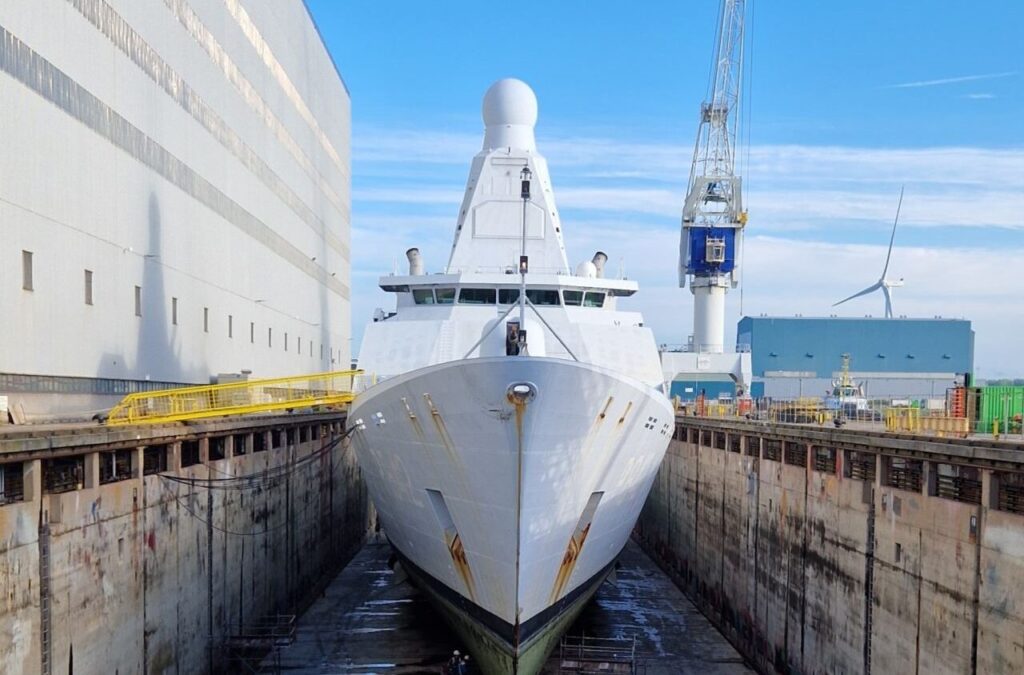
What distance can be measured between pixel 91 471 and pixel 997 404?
1839 cm

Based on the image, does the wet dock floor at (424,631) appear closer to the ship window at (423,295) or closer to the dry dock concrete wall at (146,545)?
the dry dock concrete wall at (146,545)

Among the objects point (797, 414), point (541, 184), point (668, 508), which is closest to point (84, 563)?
point (541, 184)

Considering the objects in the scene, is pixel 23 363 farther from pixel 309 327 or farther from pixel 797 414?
pixel 309 327

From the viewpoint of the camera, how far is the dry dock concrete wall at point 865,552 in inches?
508

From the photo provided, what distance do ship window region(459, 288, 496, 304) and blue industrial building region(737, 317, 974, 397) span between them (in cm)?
6104

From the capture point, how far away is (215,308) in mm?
34594

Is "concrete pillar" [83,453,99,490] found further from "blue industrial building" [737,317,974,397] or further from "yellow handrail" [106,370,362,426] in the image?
"blue industrial building" [737,317,974,397]

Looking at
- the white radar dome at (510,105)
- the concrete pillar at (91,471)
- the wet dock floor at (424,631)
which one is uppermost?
the white radar dome at (510,105)

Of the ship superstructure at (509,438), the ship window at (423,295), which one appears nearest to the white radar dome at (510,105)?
the ship superstructure at (509,438)

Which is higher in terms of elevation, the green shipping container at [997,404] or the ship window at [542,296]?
the ship window at [542,296]

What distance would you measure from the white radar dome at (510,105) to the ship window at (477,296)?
862 centimetres

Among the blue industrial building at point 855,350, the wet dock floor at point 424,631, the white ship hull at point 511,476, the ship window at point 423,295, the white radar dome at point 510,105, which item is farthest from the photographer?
the blue industrial building at point 855,350

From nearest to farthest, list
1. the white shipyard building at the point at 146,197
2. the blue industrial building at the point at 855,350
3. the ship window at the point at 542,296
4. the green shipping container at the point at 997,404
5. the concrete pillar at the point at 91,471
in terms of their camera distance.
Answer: the concrete pillar at the point at 91,471 < the green shipping container at the point at 997,404 < the white shipyard building at the point at 146,197 < the ship window at the point at 542,296 < the blue industrial building at the point at 855,350

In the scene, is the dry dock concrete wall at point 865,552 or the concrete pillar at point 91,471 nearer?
the dry dock concrete wall at point 865,552
